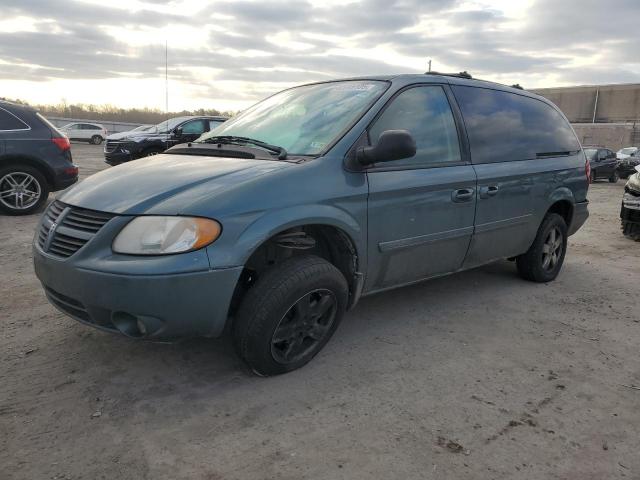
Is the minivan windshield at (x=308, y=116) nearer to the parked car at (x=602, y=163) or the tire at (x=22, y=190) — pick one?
the tire at (x=22, y=190)

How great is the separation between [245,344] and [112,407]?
720mm

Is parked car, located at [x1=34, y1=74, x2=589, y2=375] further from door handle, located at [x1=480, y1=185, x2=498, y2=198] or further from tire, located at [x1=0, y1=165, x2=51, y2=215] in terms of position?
tire, located at [x1=0, y1=165, x2=51, y2=215]

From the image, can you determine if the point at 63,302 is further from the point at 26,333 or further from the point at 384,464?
the point at 384,464

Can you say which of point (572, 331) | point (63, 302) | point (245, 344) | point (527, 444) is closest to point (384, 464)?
point (527, 444)

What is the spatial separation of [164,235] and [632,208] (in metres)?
6.98

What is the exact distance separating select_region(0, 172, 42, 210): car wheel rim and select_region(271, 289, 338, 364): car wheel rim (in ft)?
20.0

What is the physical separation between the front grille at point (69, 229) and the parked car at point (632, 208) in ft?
23.4

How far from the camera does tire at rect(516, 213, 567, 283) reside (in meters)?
4.75

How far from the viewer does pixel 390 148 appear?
2.94 metres

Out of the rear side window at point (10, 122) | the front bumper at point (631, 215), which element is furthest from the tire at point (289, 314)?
the rear side window at point (10, 122)

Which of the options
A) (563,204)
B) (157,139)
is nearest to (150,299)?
(563,204)

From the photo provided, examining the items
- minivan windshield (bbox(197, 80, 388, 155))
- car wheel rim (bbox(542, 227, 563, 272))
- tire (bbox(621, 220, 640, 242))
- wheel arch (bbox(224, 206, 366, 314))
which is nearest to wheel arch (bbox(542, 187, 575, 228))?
car wheel rim (bbox(542, 227, 563, 272))

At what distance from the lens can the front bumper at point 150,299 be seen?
2.43 meters

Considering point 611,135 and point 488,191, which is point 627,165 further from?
point 611,135
